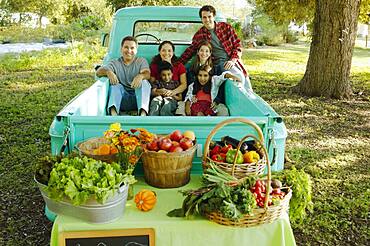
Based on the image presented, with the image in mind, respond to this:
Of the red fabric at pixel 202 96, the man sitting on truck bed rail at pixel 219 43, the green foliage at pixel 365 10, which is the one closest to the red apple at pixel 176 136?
the red fabric at pixel 202 96

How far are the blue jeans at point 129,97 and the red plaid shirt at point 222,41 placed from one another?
2.57 ft

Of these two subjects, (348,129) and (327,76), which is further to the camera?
(327,76)

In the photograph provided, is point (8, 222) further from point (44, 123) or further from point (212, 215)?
point (44, 123)

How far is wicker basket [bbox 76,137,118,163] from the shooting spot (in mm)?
2867

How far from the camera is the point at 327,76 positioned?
911 centimetres

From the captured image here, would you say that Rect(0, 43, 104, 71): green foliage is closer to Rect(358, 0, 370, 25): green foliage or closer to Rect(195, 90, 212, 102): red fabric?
Rect(358, 0, 370, 25): green foliage

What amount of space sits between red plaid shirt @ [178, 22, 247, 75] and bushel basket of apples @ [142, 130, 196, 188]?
2.80m

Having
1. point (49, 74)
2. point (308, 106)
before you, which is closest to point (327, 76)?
point (308, 106)

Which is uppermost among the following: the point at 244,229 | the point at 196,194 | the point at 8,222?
the point at 196,194

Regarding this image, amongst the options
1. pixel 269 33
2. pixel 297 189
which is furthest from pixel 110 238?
pixel 269 33

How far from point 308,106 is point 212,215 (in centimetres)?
633

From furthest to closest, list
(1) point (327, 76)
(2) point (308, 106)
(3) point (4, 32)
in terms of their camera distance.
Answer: (3) point (4, 32)
(1) point (327, 76)
(2) point (308, 106)

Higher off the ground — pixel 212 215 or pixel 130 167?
pixel 130 167

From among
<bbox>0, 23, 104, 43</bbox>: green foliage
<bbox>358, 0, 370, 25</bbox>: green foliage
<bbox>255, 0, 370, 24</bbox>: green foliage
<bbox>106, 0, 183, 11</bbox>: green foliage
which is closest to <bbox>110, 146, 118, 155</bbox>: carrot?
<bbox>255, 0, 370, 24</bbox>: green foliage
